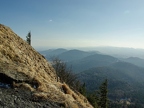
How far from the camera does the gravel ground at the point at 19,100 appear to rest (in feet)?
40.0

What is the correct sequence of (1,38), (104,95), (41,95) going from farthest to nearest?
1. (104,95)
2. (1,38)
3. (41,95)

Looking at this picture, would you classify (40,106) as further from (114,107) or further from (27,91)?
(114,107)

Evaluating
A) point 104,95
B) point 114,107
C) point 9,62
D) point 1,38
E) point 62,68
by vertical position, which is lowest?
point 114,107

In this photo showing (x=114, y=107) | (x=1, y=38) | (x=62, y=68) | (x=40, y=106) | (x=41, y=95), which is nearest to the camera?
(x=40, y=106)

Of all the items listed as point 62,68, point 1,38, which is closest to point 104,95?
point 62,68

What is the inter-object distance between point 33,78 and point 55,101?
125 inches

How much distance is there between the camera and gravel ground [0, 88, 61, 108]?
480 inches

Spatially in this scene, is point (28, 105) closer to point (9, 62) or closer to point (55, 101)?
point (55, 101)

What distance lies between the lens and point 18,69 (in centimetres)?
1644

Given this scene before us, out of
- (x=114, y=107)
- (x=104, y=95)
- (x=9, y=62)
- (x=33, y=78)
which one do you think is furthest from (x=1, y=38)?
(x=114, y=107)

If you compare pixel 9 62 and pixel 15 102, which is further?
pixel 9 62

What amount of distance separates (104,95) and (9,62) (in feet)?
168

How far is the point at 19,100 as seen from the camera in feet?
42.3

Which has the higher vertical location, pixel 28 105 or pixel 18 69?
pixel 18 69
